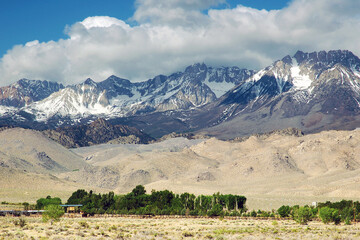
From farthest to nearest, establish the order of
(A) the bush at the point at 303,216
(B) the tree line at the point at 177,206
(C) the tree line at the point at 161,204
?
(C) the tree line at the point at 161,204 < (B) the tree line at the point at 177,206 < (A) the bush at the point at 303,216

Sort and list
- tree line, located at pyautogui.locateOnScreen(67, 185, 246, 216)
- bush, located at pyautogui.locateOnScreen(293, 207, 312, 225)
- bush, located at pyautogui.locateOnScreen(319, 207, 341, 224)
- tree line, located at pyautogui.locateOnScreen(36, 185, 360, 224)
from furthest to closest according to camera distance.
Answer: tree line, located at pyautogui.locateOnScreen(67, 185, 246, 216), tree line, located at pyautogui.locateOnScreen(36, 185, 360, 224), bush, located at pyautogui.locateOnScreen(293, 207, 312, 225), bush, located at pyautogui.locateOnScreen(319, 207, 341, 224)

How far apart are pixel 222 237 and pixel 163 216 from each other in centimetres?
5273

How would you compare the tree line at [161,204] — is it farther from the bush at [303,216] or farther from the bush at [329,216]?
the bush at [329,216]

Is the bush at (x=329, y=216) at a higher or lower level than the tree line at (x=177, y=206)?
lower

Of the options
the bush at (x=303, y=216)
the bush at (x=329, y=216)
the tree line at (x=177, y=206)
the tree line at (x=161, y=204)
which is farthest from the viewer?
the tree line at (x=161, y=204)

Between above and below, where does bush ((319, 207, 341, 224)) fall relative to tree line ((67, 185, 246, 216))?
below

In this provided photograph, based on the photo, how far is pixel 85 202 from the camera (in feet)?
477

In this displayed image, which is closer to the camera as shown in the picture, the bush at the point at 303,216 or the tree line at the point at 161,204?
the bush at the point at 303,216

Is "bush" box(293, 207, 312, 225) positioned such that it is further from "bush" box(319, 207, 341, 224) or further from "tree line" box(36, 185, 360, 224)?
"tree line" box(36, 185, 360, 224)

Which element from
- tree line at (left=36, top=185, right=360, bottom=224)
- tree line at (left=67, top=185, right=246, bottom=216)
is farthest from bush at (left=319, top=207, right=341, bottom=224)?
tree line at (left=67, top=185, right=246, bottom=216)

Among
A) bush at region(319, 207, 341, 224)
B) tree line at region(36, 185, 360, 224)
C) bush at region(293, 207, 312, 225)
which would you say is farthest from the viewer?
tree line at region(36, 185, 360, 224)

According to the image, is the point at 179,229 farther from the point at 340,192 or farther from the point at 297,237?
the point at 340,192

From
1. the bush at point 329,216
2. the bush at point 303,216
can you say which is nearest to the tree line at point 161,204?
the bush at point 303,216

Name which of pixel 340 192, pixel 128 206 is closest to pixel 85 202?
pixel 128 206
